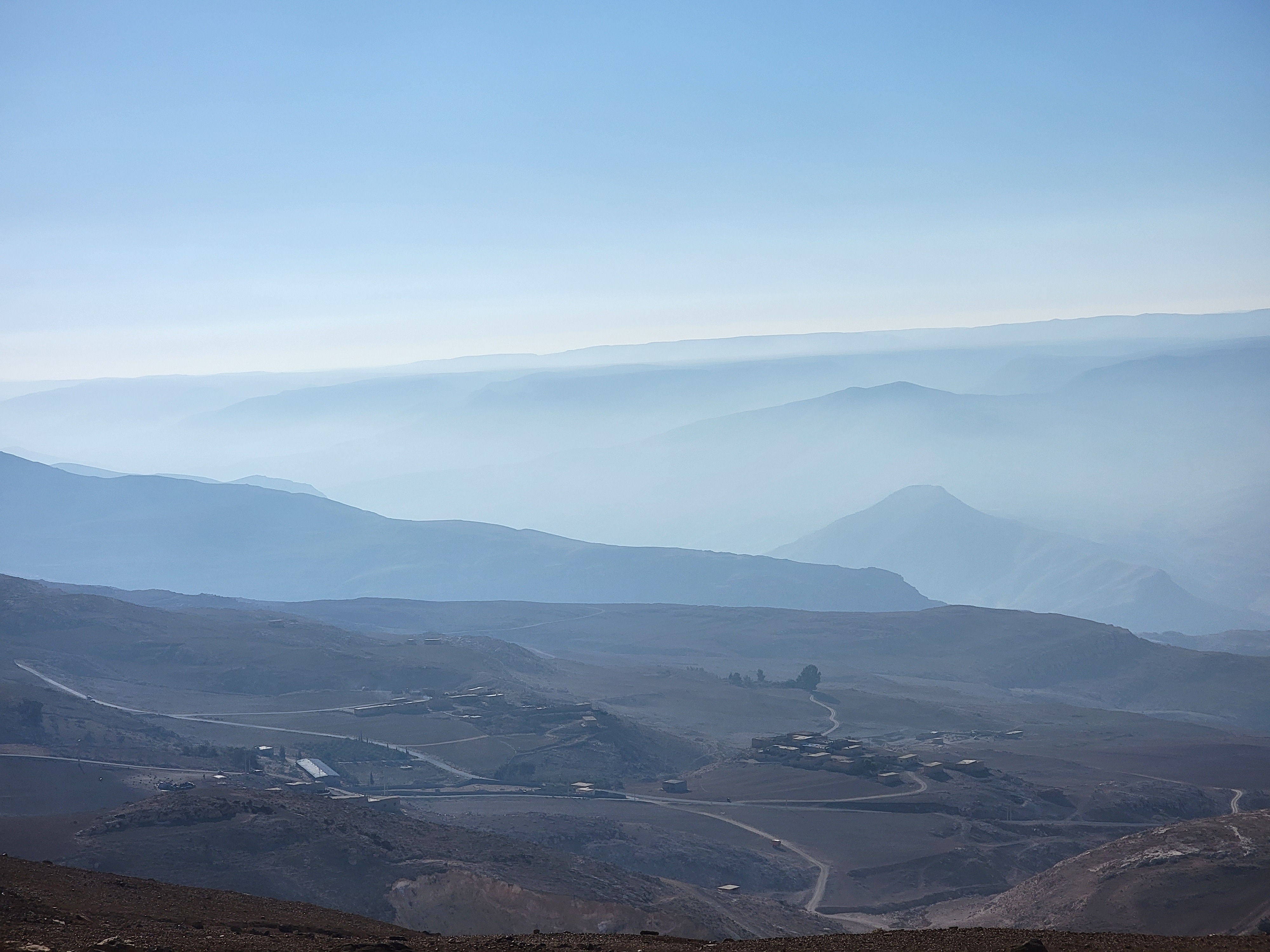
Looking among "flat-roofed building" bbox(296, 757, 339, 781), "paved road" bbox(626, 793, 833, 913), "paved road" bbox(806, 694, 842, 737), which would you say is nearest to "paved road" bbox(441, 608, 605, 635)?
"paved road" bbox(806, 694, 842, 737)

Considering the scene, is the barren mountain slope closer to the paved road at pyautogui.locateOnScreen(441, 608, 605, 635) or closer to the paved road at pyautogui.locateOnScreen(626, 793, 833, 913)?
the paved road at pyautogui.locateOnScreen(626, 793, 833, 913)

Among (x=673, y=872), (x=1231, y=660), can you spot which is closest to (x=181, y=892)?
(x=673, y=872)

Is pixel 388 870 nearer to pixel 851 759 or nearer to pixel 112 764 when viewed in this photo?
pixel 112 764

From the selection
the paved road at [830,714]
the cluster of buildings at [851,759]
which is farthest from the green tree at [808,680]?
the cluster of buildings at [851,759]

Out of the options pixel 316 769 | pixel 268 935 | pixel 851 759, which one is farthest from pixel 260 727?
pixel 268 935

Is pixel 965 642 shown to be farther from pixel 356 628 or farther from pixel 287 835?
pixel 287 835

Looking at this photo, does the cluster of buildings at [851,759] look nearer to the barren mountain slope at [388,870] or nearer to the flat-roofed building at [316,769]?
the barren mountain slope at [388,870]
